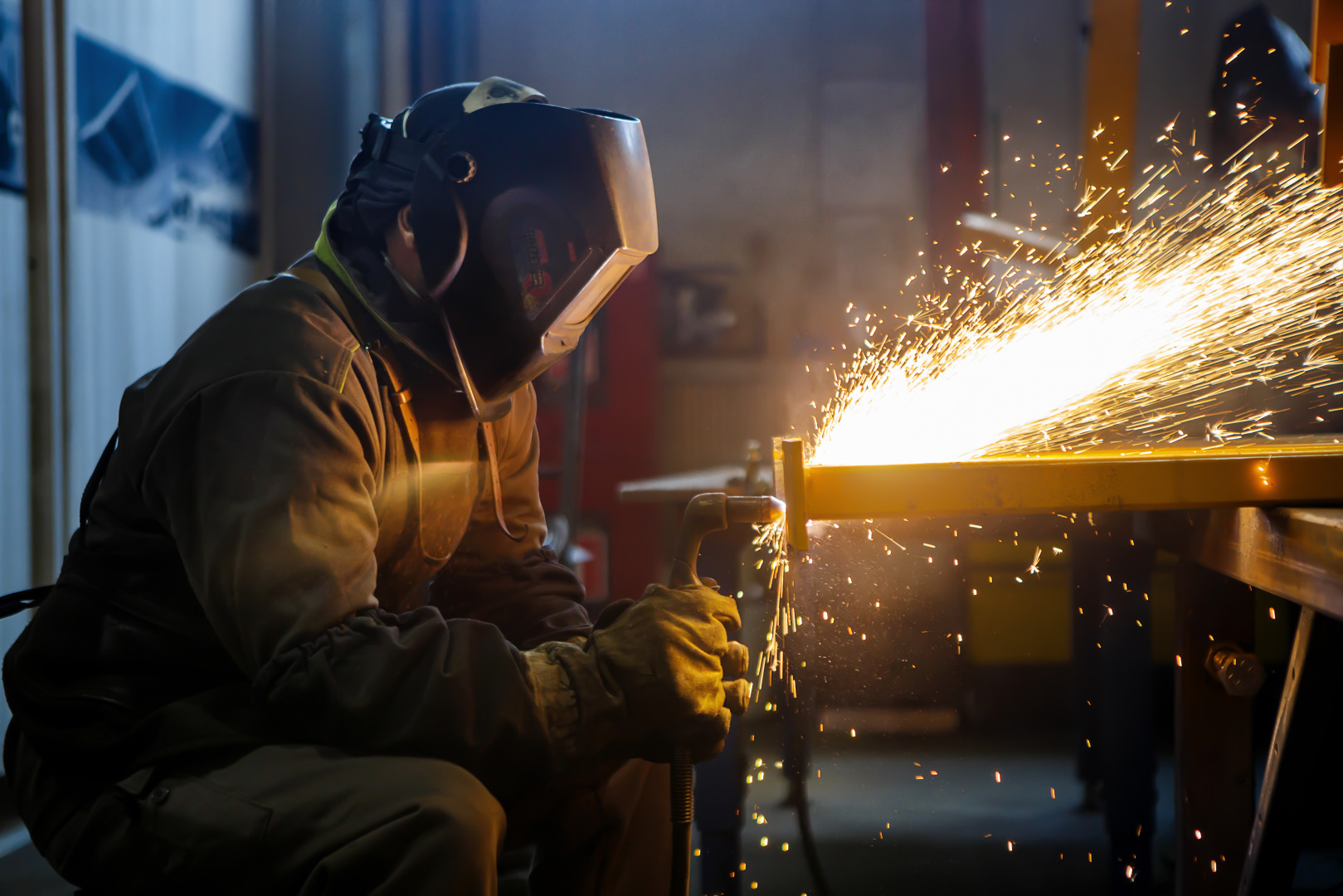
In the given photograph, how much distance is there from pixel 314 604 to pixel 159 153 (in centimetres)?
270

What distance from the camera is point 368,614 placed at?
108 cm

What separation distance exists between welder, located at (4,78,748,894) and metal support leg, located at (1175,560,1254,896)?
77 centimetres

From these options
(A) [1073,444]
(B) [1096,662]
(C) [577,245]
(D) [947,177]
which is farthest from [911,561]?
(C) [577,245]

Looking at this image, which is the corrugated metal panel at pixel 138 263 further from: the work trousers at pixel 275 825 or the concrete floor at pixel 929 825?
the work trousers at pixel 275 825

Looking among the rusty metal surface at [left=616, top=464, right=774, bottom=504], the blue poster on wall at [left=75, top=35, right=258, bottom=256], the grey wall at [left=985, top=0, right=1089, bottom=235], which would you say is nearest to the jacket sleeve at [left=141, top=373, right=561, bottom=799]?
the rusty metal surface at [left=616, top=464, right=774, bottom=504]

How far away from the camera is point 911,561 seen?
311 cm

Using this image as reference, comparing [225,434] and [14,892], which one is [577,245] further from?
[14,892]

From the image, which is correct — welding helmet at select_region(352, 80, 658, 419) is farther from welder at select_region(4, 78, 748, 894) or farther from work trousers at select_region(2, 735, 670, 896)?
work trousers at select_region(2, 735, 670, 896)

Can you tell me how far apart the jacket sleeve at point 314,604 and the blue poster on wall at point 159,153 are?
2.11 m

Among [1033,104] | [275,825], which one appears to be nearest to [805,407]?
[1033,104]

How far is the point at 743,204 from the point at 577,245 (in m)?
3.56

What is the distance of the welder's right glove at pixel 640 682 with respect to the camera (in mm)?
1104

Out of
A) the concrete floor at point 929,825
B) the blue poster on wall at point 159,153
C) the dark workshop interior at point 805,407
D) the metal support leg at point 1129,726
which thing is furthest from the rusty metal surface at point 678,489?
the blue poster on wall at point 159,153

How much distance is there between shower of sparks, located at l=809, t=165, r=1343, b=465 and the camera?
6.25 ft
